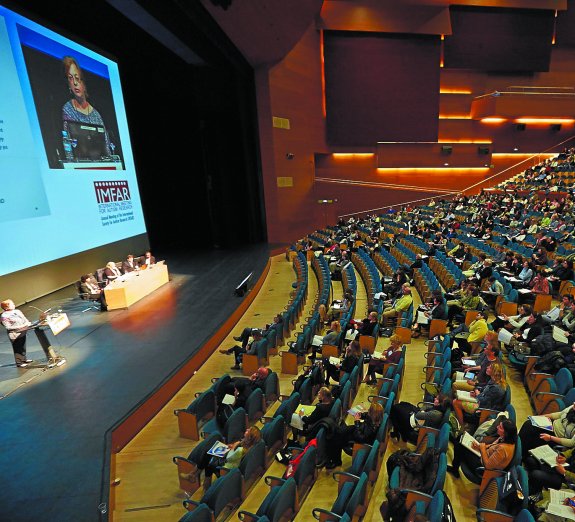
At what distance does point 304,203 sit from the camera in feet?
56.2

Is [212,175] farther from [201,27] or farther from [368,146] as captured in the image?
[368,146]

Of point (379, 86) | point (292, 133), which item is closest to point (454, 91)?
point (379, 86)

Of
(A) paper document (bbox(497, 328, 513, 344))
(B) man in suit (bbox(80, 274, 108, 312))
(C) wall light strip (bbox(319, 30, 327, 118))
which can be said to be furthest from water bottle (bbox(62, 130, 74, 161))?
(C) wall light strip (bbox(319, 30, 327, 118))

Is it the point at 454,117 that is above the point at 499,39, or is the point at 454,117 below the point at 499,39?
below

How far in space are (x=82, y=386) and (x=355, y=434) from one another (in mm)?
3243

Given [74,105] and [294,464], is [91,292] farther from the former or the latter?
[294,464]

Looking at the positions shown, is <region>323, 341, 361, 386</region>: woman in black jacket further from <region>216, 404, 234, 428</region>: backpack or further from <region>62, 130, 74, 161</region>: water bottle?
<region>62, 130, 74, 161</region>: water bottle

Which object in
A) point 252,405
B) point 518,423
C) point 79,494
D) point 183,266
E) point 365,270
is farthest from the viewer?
point 183,266

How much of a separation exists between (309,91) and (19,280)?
13.9 m

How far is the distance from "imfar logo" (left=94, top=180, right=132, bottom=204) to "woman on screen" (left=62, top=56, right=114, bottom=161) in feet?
2.84

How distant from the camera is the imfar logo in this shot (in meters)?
8.48

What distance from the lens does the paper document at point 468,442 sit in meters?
3.10

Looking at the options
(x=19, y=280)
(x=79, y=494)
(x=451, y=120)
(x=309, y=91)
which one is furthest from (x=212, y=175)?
(x=451, y=120)

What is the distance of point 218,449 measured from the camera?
11.3 feet
